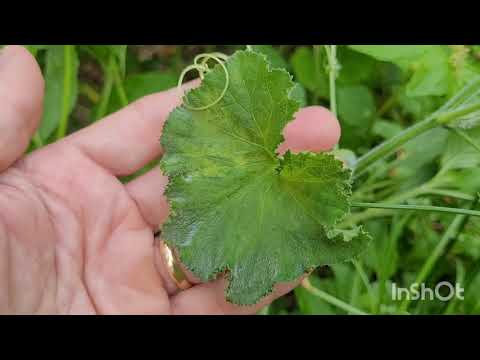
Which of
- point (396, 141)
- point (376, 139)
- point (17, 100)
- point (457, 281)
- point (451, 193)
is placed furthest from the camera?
point (376, 139)

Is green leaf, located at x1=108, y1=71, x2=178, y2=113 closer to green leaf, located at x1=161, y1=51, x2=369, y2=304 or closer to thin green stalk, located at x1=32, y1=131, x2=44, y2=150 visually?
thin green stalk, located at x1=32, y1=131, x2=44, y2=150

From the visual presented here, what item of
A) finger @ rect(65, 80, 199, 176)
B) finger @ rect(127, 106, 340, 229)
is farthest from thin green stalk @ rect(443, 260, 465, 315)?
finger @ rect(65, 80, 199, 176)

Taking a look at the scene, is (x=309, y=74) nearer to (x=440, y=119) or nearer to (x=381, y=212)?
(x=381, y=212)

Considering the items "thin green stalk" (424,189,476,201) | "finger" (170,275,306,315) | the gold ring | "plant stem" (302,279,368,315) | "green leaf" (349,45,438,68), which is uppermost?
"green leaf" (349,45,438,68)

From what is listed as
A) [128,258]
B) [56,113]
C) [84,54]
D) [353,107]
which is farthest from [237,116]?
[84,54]

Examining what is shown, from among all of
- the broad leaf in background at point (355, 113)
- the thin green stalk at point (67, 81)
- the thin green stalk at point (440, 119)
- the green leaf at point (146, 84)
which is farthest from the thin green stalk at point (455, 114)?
the thin green stalk at point (67, 81)

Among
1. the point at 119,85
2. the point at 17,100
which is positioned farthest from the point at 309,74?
the point at 17,100
